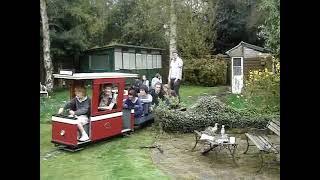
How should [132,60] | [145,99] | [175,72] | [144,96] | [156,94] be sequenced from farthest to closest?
1. [132,60]
2. [175,72]
3. [156,94]
4. [144,96]
5. [145,99]

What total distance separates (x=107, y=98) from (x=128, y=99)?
0.68m

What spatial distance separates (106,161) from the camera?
4.46 m

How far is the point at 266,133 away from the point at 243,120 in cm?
115

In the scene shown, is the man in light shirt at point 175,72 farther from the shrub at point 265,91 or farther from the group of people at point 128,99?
the shrub at point 265,91

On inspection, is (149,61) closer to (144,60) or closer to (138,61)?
(144,60)

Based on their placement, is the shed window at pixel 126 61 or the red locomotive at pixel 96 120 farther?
the shed window at pixel 126 61

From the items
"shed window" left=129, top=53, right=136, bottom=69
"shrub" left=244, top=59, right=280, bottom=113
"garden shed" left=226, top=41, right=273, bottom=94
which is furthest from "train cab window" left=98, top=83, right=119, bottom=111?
"shed window" left=129, top=53, right=136, bottom=69

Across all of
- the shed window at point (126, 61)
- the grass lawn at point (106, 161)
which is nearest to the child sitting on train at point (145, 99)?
the grass lawn at point (106, 161)

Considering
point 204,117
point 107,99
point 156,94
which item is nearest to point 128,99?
point 107,99

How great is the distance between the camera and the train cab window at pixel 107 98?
5.29 metres
